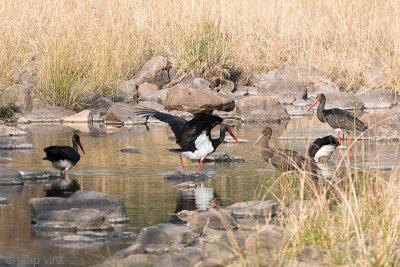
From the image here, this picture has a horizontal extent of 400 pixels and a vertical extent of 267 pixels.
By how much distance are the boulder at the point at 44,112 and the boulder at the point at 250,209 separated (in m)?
10.5

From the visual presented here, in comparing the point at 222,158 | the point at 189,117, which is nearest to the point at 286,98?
the point at 189,117

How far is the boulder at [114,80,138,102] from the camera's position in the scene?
1995 centimetres

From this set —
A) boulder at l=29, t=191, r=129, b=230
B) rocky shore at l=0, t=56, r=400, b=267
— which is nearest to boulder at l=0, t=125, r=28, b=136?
rocky shore at l=0, t=56, r=400, b=267

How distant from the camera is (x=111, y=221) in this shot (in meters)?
7.13

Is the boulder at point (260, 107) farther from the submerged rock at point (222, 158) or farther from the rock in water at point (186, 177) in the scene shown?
the rock in water at point (186, 177)

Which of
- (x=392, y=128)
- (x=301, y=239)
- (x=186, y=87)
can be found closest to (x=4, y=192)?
(x=301, y=239)

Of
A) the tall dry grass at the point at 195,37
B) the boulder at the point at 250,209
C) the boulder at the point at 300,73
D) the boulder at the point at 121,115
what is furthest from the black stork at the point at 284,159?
the boulder at the point at 300,73

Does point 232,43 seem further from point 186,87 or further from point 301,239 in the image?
point 301,239

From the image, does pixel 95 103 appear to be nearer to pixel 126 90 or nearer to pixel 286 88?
pixel 126 90

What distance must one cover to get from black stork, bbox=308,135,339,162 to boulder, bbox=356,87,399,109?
901 cm

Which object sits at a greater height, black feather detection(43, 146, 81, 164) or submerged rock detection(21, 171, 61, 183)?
black feather detection(43, 146, 81, 164)

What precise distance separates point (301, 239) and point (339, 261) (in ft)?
1.49

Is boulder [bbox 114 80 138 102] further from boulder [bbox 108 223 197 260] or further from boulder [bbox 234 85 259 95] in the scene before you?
boulder [bbox 108 223 197 260]

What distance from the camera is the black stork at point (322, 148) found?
448 inches
